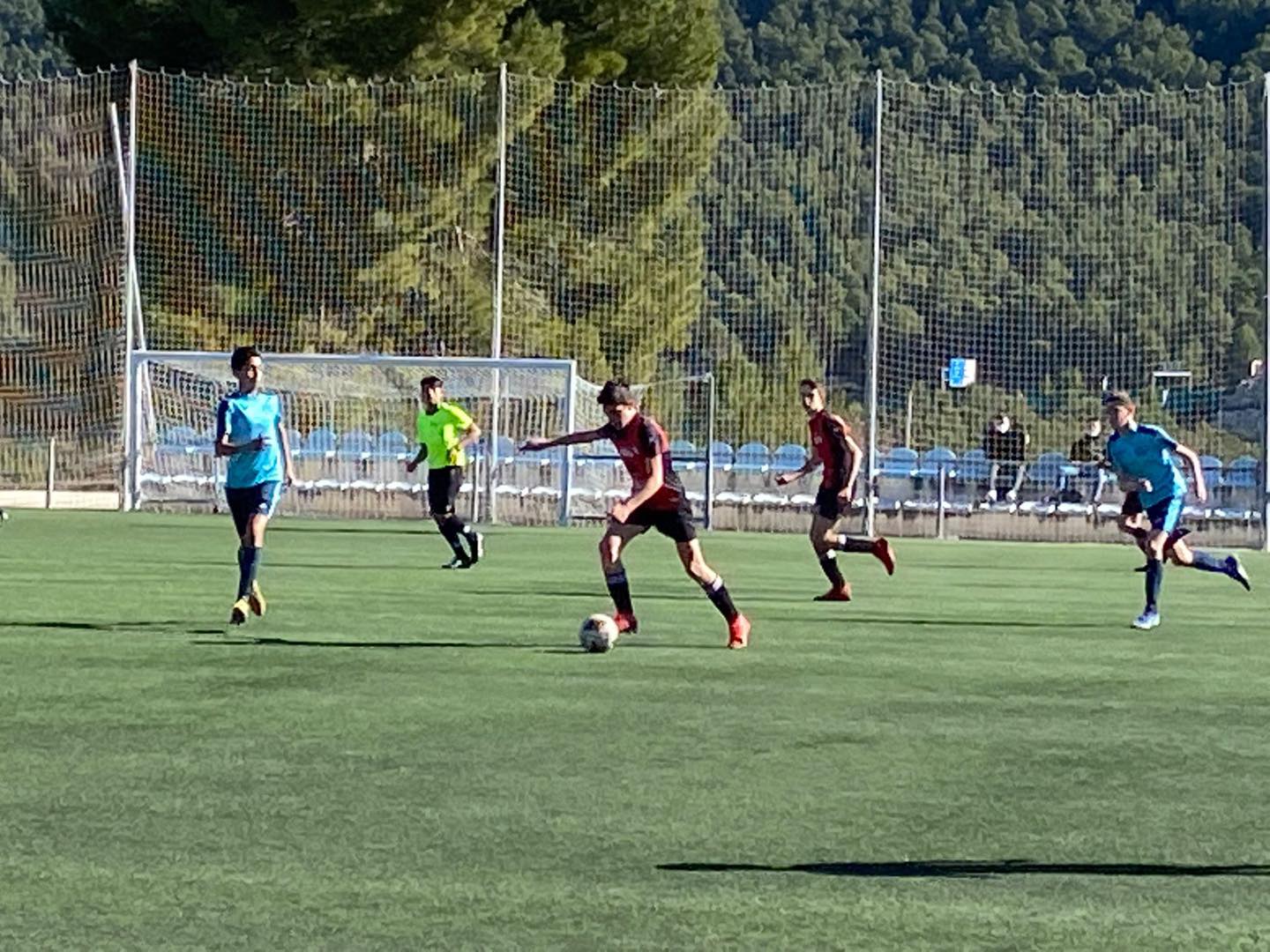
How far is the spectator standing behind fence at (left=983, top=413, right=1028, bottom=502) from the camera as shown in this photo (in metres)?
37.3

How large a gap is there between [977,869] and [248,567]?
948 cm

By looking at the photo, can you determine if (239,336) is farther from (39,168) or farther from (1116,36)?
(1116,36)

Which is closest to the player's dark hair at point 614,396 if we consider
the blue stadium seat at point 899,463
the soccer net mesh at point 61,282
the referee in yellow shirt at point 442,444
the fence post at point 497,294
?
the referee in yellow shirt at point 442,444

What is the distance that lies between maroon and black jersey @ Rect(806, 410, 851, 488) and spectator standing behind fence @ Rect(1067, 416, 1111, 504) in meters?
16.0

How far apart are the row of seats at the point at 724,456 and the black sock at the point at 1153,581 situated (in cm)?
1817

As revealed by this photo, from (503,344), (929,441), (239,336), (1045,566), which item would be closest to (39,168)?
(239,336)

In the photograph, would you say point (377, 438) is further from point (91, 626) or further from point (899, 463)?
point (91, 626)

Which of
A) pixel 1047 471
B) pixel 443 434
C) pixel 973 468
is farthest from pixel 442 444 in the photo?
pixel 1047 471

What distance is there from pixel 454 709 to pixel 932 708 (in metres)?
2.21

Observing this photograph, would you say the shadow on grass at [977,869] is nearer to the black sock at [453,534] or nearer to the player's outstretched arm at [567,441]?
the player's outstretched arm at [567,441]

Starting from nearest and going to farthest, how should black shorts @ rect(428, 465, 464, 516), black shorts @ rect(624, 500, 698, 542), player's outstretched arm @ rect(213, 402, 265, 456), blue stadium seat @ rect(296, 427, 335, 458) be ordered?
black shorts @ rect(624, 500, 698, 542) → player's outstretched arm @ rect(213, 402, 265, 456) → black shorts @ rect(428, 465, 464, 516) → blue stadium seat @ rect(296, 427, 335, 458)

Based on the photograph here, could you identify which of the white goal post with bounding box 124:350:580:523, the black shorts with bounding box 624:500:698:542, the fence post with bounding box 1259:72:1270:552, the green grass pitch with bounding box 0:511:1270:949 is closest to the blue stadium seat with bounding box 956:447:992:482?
the fence post with bounding box 1259:72:1270:552

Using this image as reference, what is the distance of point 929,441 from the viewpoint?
126 feet

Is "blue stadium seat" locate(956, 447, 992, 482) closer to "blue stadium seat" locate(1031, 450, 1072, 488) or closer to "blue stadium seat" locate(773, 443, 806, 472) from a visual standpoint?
"blue stadium seat" locate(1031, 450, 1072, 488)
